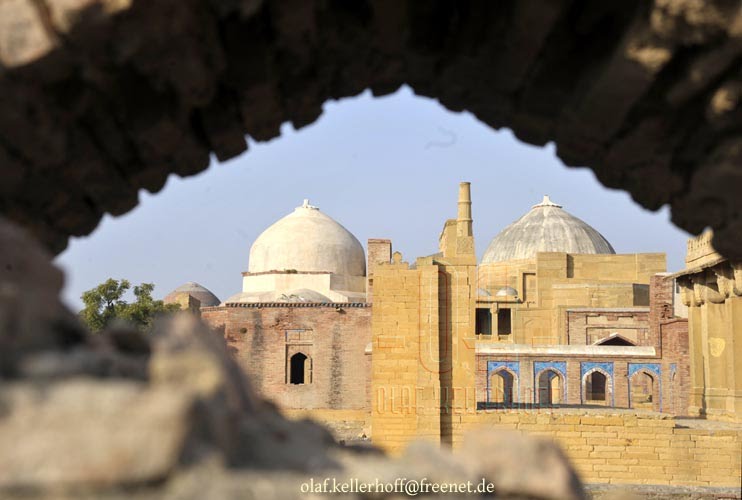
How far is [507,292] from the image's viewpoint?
1353 inches

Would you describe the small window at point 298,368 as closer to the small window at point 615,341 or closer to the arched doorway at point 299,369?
the arched doorway at point 299,369

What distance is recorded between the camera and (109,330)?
2.73 meters

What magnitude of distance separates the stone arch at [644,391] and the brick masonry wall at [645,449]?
11.5 m

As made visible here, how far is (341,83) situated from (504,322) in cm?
3147

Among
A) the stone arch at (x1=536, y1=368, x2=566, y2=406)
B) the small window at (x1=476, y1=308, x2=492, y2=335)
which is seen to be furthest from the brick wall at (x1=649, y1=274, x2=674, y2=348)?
the small window at (x1=476, y1=308, x2=492, y2=335)

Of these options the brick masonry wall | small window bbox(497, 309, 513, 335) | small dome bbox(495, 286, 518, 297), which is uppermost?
small dome bbox(495, 286, 518, 297)

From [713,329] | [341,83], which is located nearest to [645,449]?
[713,329]

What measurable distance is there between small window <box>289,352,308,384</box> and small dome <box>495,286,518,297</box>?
8.67 m

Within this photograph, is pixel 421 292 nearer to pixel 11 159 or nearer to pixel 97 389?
pixel 11 159

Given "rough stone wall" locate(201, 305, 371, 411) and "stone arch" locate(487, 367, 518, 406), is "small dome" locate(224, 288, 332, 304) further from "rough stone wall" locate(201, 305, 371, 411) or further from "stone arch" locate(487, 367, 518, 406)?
"stone arch" locate(487, 367, 518, 406)

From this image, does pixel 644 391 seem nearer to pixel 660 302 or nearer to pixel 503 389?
pixel 503 389

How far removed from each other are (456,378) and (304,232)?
86.4ft

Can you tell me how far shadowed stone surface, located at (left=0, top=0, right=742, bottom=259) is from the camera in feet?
10.2

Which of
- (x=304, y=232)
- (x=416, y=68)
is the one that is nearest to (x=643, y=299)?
(x=304, y=232)
